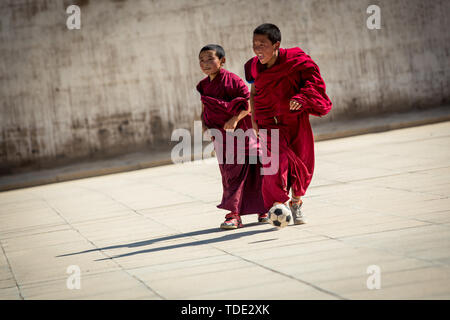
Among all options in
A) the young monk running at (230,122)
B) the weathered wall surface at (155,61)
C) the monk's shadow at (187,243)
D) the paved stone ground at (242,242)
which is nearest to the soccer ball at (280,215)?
the paved stone ground at (242,242)

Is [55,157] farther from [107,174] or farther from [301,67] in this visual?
[301,67]

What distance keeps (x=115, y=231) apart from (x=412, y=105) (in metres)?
10.6

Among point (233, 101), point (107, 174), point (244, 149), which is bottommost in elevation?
point (107, 174)

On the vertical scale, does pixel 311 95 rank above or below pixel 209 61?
below

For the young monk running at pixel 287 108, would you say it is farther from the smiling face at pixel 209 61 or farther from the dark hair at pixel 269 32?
the smiling face at pixel 209 61

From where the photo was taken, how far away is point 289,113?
616cm

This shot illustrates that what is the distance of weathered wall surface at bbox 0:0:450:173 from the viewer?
1415 cm

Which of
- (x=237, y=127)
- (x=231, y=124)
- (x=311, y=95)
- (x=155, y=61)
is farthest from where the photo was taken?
(x=155, y=61)

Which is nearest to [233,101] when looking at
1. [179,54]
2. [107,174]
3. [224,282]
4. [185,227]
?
[185,227]

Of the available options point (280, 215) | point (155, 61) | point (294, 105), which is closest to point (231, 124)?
point (294, 105)

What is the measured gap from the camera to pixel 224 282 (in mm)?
4203

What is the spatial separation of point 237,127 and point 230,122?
0.21 meters

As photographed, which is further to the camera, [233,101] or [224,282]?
[233,101]

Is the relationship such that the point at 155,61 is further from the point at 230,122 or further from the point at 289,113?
the point at 289,113
